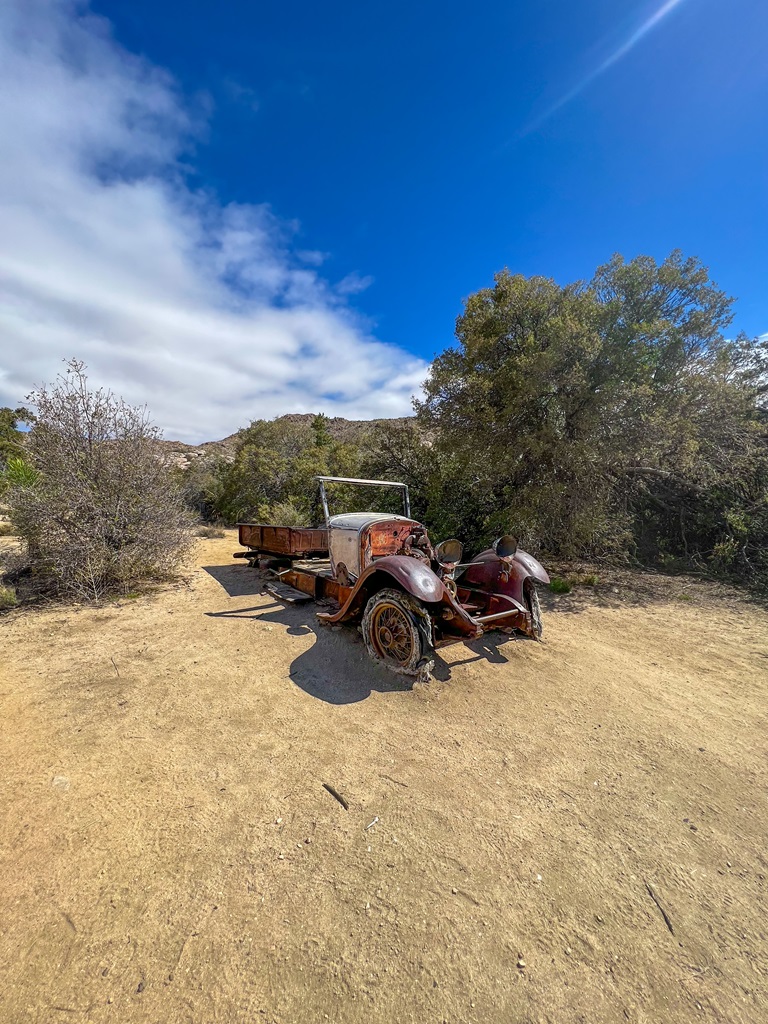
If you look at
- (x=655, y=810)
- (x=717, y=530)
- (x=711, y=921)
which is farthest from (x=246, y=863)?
(x=717, y=530)

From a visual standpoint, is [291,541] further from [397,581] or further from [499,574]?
[499,574]

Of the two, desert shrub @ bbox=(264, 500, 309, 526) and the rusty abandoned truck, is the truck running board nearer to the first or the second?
the rusty abandoned truck

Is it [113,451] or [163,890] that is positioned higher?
[113,451]

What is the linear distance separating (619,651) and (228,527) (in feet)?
47.5

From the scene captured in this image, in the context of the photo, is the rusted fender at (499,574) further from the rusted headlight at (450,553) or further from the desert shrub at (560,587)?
the desert shrub at (560,587)

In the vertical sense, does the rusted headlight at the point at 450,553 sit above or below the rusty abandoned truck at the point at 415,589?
above

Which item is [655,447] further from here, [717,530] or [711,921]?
[711,921]

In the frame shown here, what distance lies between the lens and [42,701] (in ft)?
10.9

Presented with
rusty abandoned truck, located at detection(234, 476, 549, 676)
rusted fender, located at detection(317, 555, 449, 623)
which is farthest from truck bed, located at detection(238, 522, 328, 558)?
rusted fender, located at detection(317, 555, 449, 623)

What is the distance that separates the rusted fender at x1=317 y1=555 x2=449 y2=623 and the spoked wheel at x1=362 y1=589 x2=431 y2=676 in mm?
177

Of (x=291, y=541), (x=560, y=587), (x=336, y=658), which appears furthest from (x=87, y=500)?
(x=560, y=587)

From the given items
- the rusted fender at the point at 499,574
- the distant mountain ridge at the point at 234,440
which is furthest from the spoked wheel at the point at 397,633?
the distant mountain ridge at the point at 234,440

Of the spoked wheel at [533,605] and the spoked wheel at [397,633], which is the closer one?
the spoked wheel at [397,633]

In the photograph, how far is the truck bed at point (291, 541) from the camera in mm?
6969
